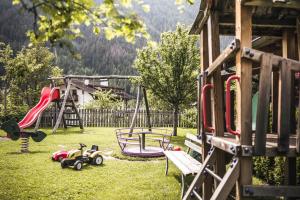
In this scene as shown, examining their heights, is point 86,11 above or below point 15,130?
above

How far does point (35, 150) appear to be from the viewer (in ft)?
40.5

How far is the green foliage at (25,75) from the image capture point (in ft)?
101

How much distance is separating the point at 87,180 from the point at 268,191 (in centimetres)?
506

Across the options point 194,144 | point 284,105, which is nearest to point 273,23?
point 284,105

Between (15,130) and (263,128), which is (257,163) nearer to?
(263,128)

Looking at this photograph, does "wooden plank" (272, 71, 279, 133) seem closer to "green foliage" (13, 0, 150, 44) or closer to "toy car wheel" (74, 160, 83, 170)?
"green foliage" (13, 0, 150, 44)

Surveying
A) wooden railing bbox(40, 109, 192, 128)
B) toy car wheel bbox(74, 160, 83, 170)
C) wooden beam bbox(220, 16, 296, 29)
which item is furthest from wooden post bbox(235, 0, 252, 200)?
wooden railing bbox(40, 109, 192, 128)

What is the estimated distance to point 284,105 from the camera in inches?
152

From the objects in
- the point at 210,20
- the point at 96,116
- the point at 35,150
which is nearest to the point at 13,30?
the point at 96,116

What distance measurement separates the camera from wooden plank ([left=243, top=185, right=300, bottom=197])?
12.4ft

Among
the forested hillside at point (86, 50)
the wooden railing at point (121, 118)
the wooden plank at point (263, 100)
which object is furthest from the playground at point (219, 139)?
the forested hillside at point (86, 50)

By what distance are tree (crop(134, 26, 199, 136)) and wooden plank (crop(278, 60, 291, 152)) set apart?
1303 centimetres

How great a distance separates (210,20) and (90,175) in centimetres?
512

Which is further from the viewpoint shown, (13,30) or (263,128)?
(13,30)
